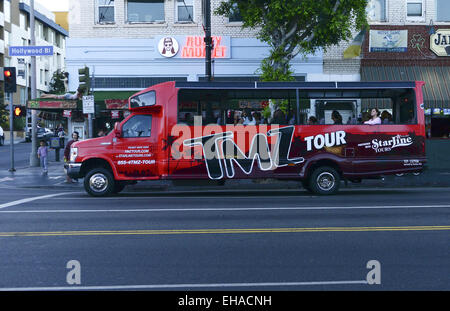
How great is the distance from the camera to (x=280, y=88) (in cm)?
1512

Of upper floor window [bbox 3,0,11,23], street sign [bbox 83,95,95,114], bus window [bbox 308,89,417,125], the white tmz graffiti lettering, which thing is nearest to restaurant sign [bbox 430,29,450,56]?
bus window [bbox 308,89,417,125]

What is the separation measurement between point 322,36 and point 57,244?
1353cm

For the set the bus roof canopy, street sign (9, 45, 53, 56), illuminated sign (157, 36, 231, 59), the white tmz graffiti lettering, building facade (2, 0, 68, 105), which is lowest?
the white tmz graffiti lettering

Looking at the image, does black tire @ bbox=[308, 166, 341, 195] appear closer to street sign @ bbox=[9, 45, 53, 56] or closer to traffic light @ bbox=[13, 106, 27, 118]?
street sign @ bbox=[9, 45, 53, 56]

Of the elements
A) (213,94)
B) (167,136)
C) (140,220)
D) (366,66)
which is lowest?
(140,220)

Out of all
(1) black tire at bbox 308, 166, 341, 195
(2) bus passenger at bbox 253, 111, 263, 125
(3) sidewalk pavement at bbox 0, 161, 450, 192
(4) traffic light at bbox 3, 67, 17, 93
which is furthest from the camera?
(4) traffic light at bbox 3, 67, 17, 93

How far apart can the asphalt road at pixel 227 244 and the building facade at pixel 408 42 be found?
46.1 feet

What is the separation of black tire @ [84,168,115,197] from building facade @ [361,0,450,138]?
50.0ft

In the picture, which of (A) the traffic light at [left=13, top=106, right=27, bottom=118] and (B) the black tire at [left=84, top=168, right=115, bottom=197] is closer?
(B) the black tire at [left=84, top=168, right=115, bottom=197]

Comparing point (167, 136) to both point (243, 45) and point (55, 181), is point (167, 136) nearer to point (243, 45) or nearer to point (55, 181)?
point (55, 181)

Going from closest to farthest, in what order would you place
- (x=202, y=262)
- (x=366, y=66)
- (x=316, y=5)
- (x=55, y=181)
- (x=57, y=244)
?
(x=202, y=262) < (x=57, y=244) < (x=316, y=5) < (x=55, y=181) < (x=366, y=66)

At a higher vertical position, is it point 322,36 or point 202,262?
point 322,36

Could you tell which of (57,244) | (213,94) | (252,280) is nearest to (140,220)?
(57,244)

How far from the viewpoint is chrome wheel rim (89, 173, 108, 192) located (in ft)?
48.3
